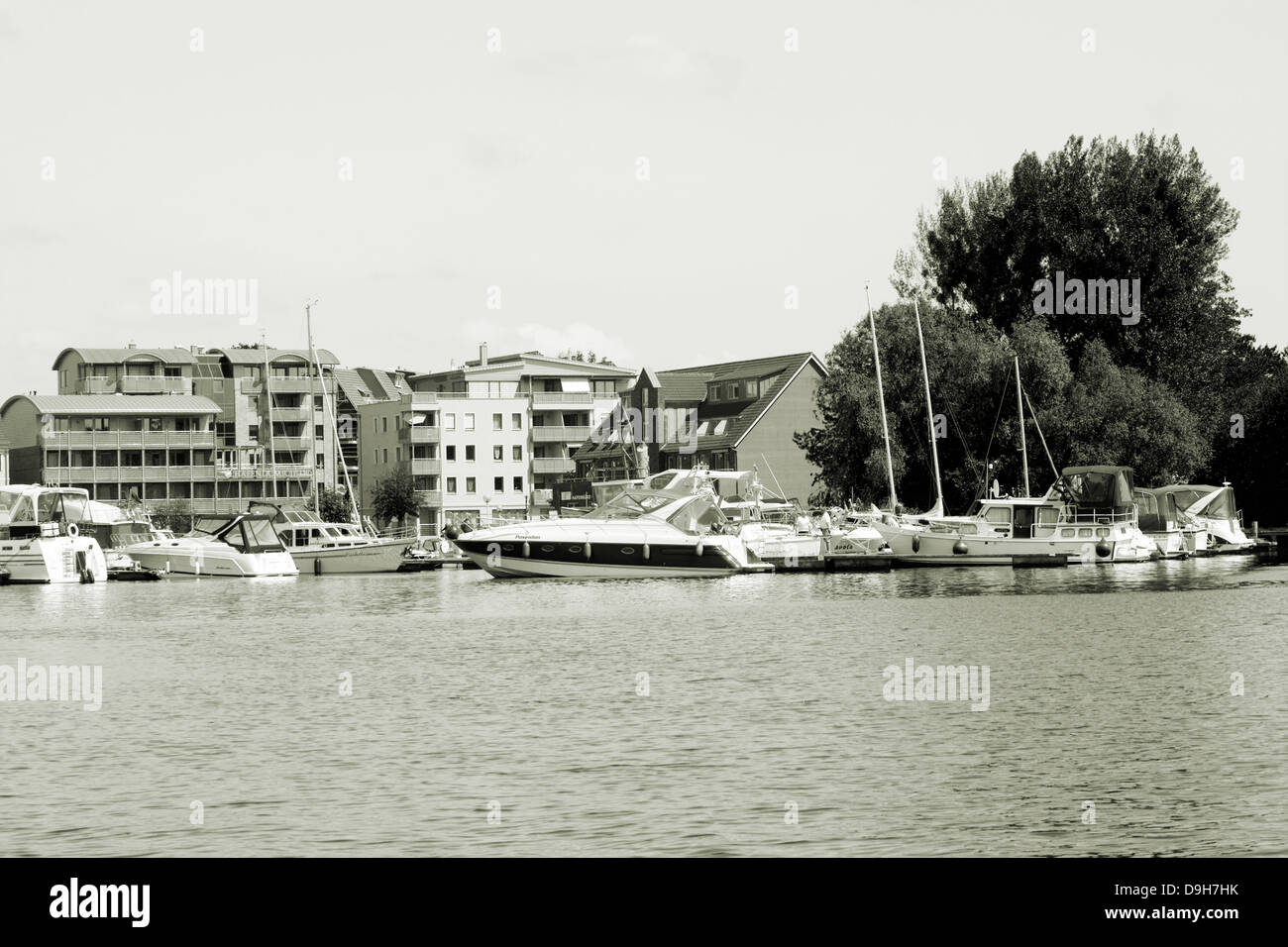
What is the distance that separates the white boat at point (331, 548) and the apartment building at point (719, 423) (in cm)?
3581

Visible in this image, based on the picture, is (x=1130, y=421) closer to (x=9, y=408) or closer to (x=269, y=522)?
(x=269, y=522)

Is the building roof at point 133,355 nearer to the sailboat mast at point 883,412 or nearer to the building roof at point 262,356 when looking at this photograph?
the building roof at point 262,356

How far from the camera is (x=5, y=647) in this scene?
161 feet

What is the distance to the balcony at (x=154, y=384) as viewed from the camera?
166750 mm

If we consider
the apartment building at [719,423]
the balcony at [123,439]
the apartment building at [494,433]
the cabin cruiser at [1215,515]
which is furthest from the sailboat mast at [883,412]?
the balcony at [123,439]

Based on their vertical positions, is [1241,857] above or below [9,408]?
below

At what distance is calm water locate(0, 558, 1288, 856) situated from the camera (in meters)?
21.5

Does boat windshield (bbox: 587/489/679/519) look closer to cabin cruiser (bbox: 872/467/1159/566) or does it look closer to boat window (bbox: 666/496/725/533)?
boat window (bbox: 666/496/725/533)

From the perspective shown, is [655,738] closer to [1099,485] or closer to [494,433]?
[1099,485]

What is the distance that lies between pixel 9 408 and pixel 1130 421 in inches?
4675

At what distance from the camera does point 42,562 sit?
86.2 metres

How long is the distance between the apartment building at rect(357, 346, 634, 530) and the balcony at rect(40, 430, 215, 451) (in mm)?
18033

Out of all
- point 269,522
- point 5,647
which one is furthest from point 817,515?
point 5,647
